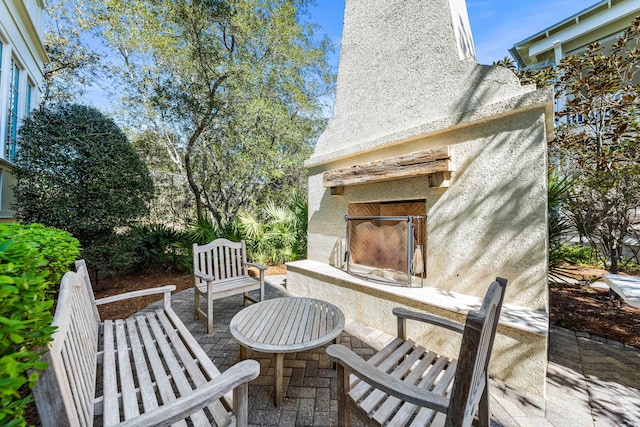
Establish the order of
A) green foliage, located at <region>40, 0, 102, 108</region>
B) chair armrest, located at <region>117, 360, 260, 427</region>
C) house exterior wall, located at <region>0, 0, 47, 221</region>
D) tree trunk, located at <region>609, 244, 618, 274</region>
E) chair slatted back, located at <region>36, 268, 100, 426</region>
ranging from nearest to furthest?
chair slatted back, located at <region>36, 268, 100, 426</region> < chair armrest, located at <region>117, 360, 260, 427</region> < tree trunk, located at <region>609, 244, 618, 274</region> < house exterior wall, located at <region>0, 0, 47, 221</region> < green foliage, located at <region>40, 0, 102, 108</region>

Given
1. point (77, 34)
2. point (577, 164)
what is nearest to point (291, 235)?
point (577, 164)

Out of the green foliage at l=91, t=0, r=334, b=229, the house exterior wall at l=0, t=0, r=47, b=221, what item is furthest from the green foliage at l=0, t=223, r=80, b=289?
the green foliage at l=91, t=0, r=334, b=229

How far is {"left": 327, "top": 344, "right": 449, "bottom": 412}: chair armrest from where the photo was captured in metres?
1.12

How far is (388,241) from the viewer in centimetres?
343

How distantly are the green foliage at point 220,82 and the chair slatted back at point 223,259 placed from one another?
10.8ft

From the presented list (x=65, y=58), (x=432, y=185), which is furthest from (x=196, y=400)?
(x=65, y=58)

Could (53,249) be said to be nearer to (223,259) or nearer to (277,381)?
(223,259)

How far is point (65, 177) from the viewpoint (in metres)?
4.23

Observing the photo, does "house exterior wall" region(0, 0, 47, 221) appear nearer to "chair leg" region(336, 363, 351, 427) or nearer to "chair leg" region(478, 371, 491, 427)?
"chair leg" region(336, 363, 351, 427)

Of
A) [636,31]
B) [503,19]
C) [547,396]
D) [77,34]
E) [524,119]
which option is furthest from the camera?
[77,34]

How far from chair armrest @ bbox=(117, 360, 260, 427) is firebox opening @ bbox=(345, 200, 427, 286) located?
2.31 metres

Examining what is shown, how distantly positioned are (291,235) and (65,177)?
440cm

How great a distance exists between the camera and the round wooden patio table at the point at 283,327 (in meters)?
1.96

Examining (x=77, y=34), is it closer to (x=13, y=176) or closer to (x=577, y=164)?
(x=13, y=176)
